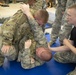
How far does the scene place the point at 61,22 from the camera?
2387 mm

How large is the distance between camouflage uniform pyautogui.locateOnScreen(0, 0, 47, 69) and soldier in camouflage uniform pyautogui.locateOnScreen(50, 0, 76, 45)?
1.41 feet

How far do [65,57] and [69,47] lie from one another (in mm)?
302

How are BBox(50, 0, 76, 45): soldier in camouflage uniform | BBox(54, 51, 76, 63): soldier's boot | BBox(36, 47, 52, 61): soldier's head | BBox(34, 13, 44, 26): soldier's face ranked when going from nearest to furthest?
BBox(36, 47, 52, 61): soldier's head < BBox(34, 13, 44, 26): soldier's face < BBox(54, 51, 76, 63): soldier's boot < BBox(50, 0, 76, 45): soldier in camouflage uniform

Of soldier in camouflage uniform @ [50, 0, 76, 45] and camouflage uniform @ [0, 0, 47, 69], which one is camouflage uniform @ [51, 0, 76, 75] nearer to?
soldier in camouflage uniform @ [50, 0, 76, 45]

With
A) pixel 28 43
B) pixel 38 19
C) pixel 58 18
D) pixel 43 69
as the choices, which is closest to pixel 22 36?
pixel 28 43

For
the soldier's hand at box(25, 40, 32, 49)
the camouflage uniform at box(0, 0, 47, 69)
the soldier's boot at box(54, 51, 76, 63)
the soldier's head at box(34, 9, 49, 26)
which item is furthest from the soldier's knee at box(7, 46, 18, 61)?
the soldier's boot at box(54, 51, 76, 63)

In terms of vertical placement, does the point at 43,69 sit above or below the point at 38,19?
below

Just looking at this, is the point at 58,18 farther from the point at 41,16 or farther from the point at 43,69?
the point at 43,69

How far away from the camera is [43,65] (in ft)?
6.46

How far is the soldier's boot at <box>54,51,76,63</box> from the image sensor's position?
75.1 inches

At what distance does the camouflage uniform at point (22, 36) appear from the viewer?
5.70 feet

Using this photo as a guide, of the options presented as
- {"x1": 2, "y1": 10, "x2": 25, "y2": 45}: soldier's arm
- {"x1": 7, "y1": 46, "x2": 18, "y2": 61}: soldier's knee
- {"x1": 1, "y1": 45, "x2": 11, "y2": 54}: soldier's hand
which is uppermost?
{"x1": 2, "y1": 10, "x2": 25, "y2": 45}: soldier's arm

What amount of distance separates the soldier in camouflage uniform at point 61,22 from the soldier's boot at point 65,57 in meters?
0.25

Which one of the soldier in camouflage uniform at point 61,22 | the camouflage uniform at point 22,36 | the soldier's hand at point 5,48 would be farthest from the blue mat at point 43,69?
the soldier in camouflage uniform at point 61,22
